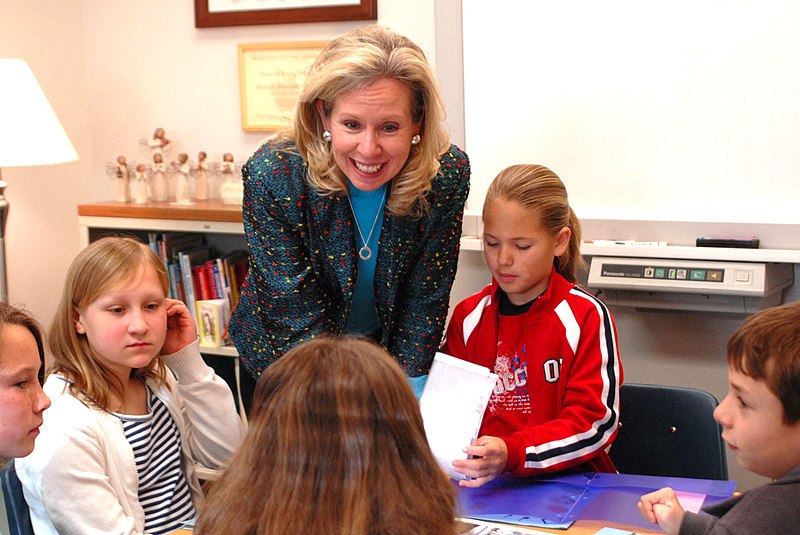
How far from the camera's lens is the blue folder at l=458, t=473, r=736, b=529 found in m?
1.43

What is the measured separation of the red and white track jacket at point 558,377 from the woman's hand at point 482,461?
34mm

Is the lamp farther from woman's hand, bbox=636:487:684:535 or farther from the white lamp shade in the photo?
woman's hand, bbox=636:487:684:535

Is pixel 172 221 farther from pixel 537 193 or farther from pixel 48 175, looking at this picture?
pixel 537 193

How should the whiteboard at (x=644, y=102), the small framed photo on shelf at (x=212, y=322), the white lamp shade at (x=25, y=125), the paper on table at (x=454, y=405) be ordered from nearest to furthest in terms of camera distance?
the paper on table at (x=454, y=405), the whiteboard at (x=644, y=102), the white lamp shade at (x=25, y=125), the small framed photo on shelf at (x=212, y=322)

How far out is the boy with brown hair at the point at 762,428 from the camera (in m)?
1.17

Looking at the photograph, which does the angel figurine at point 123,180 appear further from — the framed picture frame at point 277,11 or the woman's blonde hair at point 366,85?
the woman's blonde hair at point 366,85

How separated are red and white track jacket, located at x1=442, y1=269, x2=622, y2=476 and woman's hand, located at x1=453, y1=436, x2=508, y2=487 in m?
0.03

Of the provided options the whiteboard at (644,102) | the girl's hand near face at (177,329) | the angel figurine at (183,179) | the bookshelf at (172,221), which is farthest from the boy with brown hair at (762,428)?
the angel figurine at (183,179)

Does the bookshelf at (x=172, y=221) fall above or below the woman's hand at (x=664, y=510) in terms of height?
above

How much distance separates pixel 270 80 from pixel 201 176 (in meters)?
0.41

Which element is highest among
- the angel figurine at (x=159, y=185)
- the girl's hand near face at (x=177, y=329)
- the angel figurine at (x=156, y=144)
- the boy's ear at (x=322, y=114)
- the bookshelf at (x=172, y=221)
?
the boy's ear at (x=322, y=114)

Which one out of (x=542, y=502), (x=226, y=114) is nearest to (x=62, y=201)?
(x=226, y=114)

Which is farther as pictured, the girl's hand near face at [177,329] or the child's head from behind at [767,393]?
the girl's hand near face at [177,329]

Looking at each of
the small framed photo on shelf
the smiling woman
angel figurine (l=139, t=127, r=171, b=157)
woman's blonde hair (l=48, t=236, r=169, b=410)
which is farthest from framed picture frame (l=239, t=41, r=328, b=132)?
woman's blonde hair (l=48, t=236, r=169, b=410)
